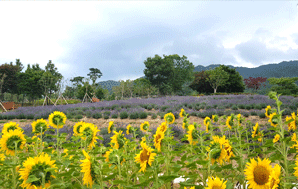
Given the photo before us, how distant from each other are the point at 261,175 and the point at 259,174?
0.04 ft

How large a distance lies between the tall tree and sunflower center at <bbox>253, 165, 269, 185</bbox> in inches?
1580

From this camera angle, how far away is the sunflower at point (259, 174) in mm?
1099

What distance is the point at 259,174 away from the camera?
111cm

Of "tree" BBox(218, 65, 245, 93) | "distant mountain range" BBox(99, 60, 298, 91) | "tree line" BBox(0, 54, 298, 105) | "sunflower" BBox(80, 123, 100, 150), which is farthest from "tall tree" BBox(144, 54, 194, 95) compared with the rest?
"distant mountain range" BBox(99, 60, 298, 91)

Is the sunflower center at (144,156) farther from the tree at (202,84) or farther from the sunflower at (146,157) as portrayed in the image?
the tree at (202,84)

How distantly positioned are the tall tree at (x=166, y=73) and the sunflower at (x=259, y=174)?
40.1 meters

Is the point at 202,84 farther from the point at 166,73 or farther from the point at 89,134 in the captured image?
the point at 89,134

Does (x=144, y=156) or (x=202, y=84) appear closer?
(x=144, y=156)

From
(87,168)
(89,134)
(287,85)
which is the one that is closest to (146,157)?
(87,168)

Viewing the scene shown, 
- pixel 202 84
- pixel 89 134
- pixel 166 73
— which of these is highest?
pixel 166 73

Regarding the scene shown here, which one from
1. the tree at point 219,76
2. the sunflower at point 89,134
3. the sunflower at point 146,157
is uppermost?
the tree at point 219,76

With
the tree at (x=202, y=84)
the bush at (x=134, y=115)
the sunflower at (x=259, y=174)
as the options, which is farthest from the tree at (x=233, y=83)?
Answer: the sunflower at (x=259, y=174)

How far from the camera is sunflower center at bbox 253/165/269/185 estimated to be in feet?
3.61

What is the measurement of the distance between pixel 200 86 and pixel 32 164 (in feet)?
134
